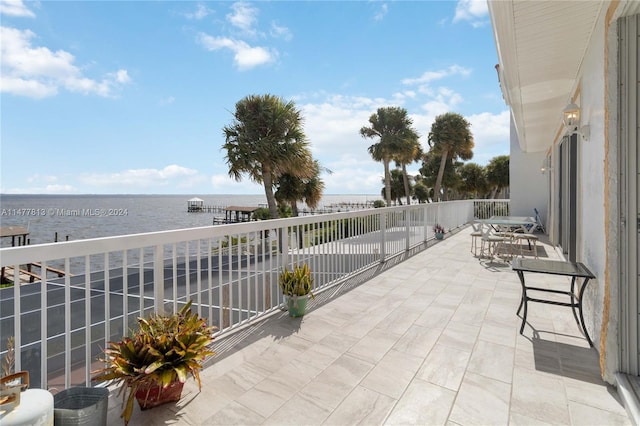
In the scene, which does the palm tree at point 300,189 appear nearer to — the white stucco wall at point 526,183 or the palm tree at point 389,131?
the palm tree at point 389,131

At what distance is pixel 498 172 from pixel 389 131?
9.89m

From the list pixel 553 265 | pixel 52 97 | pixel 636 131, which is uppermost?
pixel 52 97

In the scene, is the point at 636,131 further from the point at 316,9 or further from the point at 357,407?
the point at 316,9

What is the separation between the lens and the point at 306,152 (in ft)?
40.9

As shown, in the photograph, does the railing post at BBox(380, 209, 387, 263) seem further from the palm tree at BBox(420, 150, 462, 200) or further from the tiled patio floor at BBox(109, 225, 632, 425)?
the palm tree at BBox(420, 150, 462, 200)

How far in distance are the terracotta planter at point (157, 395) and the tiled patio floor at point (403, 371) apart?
5 centimetres

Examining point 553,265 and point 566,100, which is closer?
point 553,265

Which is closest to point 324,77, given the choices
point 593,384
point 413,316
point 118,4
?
point 118,4

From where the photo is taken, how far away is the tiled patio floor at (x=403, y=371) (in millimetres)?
1770

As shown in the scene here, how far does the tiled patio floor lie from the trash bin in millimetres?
255

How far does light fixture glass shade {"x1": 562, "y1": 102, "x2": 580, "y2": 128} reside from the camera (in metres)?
3.28

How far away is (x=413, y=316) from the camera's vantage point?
10.6 feet

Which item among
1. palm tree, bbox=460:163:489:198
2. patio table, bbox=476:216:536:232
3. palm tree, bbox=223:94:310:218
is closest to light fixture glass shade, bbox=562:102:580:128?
patio table, bbox=476:216:536:232

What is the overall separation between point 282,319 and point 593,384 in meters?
2.46
